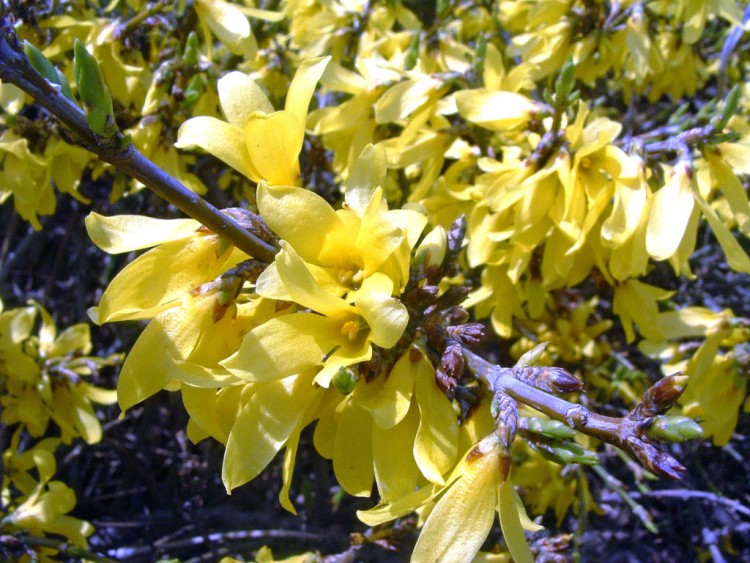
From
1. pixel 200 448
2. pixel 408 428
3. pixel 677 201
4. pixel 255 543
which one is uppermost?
pixel 677 201

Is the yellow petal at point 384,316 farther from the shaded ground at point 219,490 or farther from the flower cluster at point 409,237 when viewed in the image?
the shaded ground at point 219,490

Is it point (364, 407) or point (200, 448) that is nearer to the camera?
point (364, 407)

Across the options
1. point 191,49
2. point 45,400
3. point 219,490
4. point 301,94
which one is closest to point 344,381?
point 301,94

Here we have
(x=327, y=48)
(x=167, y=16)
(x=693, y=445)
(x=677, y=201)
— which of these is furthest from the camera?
(x=693, y=445)

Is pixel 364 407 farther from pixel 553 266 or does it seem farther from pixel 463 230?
A: pixel 553 266

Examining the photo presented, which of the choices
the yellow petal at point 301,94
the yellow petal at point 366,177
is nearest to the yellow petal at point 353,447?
the yellow petal at point 366,177

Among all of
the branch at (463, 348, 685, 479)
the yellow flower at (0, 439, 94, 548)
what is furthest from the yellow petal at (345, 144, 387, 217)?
the yellow flower at (0, 439, 94, 548)

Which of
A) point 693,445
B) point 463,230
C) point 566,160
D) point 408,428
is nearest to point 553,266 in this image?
point 566,160
